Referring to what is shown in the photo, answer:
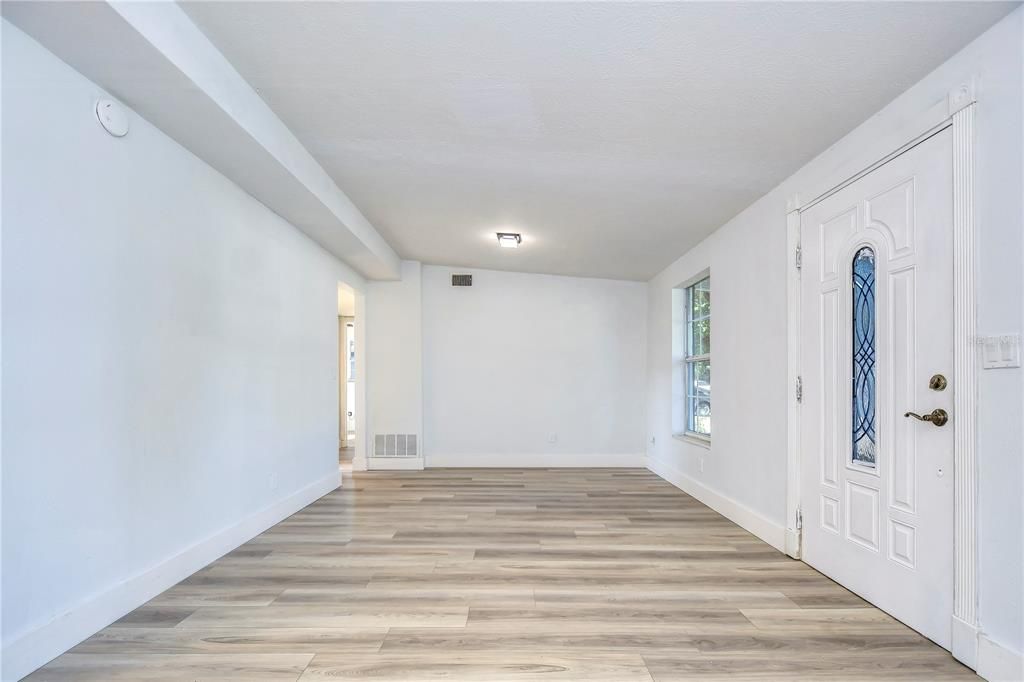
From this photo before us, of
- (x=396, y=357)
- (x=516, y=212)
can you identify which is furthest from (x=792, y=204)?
(x=396, y=357)

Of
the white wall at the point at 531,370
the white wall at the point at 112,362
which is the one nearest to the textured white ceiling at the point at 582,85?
the white wall at the point at 112,362

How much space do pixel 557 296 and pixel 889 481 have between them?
479cm

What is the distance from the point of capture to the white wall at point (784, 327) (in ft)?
6.33

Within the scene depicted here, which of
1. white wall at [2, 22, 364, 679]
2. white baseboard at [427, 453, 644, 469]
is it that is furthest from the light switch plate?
white baseboard at [427, 453, 644, 469]

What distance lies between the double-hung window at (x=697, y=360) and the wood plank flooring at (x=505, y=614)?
1.64 meters

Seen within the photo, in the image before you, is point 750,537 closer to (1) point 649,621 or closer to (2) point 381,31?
(1) point 649,621

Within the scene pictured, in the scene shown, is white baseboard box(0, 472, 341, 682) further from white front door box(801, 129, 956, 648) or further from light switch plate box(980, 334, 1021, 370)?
light switch plate box(980, 334, 1021, 370)

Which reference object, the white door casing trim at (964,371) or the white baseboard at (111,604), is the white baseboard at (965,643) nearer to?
the white door casing trim at (964,371)

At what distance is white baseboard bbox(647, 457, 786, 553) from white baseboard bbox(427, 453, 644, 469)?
2.76ft

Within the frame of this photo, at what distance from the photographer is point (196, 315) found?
311 centimetres

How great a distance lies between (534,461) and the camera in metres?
6.90

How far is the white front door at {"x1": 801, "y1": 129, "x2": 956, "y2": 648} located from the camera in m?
2.26

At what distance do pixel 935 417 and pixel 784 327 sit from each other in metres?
1.26

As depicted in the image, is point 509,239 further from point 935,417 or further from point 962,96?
point 935,417
